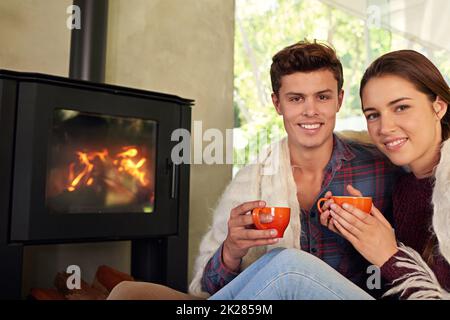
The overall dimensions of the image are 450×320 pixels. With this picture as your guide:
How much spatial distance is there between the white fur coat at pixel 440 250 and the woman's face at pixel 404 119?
0.04 meters

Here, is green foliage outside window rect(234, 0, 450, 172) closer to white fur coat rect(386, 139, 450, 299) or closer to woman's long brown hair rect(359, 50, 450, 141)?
woman's long brown hair rect(359, 50, 450, 141)

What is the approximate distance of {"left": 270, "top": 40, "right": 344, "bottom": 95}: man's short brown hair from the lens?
124 cm

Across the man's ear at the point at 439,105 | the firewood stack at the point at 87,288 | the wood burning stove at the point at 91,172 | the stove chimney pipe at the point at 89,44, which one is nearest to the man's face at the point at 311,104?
the man's ear at the point at 439,105

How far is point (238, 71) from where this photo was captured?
2.22 meters

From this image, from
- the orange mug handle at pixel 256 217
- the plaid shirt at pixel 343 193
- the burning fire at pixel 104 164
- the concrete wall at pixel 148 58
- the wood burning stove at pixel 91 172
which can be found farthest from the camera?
the concrete wall at pixel 148 58

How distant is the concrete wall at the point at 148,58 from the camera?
155 centimetres

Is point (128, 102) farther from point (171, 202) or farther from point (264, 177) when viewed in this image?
point (264, 177)

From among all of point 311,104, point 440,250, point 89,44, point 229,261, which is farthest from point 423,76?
point 89,44

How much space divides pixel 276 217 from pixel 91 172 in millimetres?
657

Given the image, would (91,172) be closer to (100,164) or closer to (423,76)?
(100,164)

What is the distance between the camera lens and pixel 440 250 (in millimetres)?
1055

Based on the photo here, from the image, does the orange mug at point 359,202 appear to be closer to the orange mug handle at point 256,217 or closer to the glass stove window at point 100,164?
the orange mug handle at point 256,217

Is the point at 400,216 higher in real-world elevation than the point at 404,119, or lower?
lower
